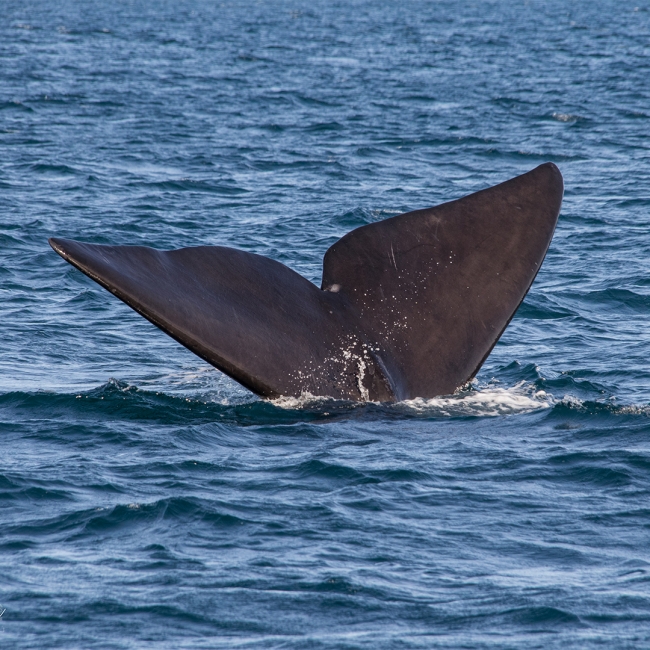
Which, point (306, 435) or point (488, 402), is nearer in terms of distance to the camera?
point (306, 435)

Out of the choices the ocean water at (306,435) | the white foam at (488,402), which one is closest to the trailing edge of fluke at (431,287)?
the white foam at (488,402)

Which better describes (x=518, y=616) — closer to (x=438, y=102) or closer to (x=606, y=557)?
(x=606, y=557)

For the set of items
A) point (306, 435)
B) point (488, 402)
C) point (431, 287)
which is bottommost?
point (488, 402)

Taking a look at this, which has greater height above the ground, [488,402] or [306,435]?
[306,435]

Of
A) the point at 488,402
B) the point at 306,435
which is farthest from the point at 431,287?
the point at 488,402

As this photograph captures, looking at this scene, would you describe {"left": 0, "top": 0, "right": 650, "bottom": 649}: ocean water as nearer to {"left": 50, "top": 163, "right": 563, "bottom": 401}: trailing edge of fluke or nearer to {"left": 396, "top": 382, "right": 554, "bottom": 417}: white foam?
{"left": 396, "top": 382, "right": 554, "bottom": 417}: white foam

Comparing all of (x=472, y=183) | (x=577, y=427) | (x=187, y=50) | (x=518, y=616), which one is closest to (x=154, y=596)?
(x=518, y=616)

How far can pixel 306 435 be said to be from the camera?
9117mm

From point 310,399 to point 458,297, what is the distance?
141cm

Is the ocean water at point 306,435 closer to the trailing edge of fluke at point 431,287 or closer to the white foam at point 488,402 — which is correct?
the white foam at point 488,402

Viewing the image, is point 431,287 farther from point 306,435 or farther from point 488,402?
point 488,402

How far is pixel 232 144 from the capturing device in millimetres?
25734

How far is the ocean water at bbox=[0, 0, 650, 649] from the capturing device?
646 centimetres

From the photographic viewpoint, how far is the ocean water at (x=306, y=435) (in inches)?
255
